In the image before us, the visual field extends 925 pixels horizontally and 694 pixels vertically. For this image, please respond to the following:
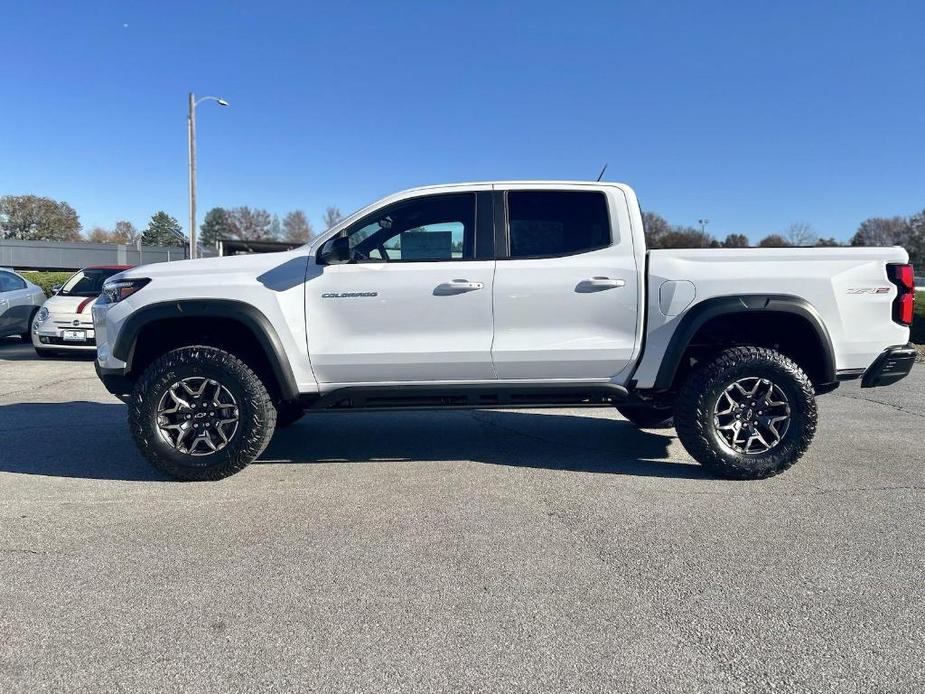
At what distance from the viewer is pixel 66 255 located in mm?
54906

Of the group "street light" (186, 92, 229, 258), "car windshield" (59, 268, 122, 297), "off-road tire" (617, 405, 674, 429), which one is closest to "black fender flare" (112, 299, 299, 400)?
"off-road tire" (617, 405, 674, 429)

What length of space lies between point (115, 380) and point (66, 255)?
60.2 meters

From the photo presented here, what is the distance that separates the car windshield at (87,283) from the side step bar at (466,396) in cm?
846

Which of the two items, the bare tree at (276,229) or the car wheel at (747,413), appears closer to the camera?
the car wheel at (747,413)

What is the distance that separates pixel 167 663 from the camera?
231 cm

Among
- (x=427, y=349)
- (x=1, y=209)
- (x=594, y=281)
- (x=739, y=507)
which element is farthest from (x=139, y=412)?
(x=1, y=209)

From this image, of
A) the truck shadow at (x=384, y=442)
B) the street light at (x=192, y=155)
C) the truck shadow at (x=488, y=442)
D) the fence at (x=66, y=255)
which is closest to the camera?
the truck shadow at (x=384, y=442)

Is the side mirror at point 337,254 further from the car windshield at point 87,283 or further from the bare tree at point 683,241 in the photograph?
the car windshield at point 87,283

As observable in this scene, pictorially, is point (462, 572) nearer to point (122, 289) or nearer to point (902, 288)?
point (122, 289)

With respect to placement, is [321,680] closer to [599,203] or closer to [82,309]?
[599,203]

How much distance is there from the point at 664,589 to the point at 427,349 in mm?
2174

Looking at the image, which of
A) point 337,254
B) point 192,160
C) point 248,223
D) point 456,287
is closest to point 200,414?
point 337,254

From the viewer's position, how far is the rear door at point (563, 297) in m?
4.34

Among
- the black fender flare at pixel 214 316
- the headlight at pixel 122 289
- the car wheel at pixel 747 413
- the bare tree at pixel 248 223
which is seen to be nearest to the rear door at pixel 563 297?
the car wheel at pixel 747 413
